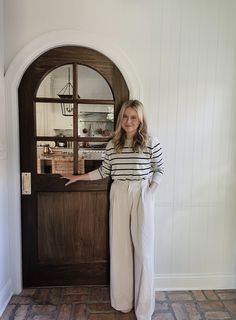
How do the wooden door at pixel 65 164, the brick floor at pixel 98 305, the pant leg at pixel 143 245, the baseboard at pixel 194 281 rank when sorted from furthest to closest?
the baseboard at pixel 194 281 → the wooden door at pixel 65 164 → the brick floor at pixel 98 305 → the pant leg at pixel 143 245

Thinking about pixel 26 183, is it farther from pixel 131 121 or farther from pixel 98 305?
pixel 98 305

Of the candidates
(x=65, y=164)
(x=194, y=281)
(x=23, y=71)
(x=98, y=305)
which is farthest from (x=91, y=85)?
(x=194, y=281)

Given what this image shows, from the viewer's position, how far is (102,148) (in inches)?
84.3

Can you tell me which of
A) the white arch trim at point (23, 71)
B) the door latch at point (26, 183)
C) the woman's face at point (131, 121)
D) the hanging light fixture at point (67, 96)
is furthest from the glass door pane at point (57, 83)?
the door latch at point (26, 183)

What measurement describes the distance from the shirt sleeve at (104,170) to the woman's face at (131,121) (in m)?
0.20

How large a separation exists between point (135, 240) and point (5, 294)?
3.76 feet

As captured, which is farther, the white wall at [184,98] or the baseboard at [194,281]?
the baseboard at [194,281]

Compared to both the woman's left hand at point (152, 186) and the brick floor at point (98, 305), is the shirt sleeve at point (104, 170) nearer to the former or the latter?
the woman's left hand at point (152, 186)

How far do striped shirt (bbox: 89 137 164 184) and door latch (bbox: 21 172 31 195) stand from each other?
2.32 ft

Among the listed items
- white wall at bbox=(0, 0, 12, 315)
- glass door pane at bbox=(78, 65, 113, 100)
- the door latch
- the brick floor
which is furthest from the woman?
white wall at bbox=(0, 0, 12, 315)

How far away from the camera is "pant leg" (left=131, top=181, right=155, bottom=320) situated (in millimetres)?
1791

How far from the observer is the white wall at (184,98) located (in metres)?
1.98

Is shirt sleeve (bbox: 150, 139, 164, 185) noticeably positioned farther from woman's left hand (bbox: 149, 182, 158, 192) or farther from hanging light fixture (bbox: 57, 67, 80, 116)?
hanging light fixture (bbox: 57, 67, 80, 116)

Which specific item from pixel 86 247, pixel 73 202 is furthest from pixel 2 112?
pixel 86 247
